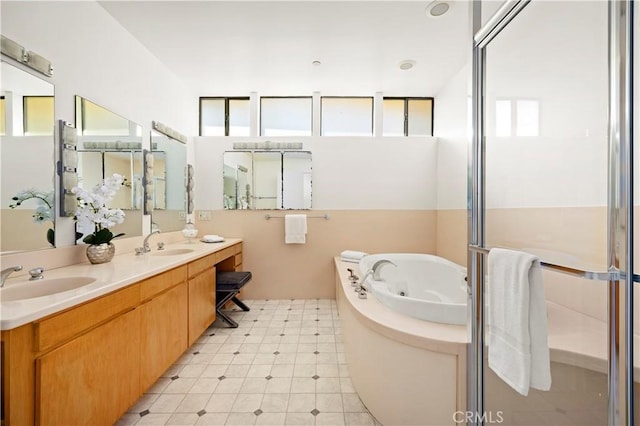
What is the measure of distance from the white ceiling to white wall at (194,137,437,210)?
2.09 feet

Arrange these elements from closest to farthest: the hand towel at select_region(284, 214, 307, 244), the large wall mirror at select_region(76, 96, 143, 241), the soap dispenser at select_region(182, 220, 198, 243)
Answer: the large wall mirror at select_region(76, 96, 143, 241)
the soap dispenser at select_region(182, 220, 198, 243)
the hand towel at select_region(284, 214, 307, 244)

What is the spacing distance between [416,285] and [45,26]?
3.39m

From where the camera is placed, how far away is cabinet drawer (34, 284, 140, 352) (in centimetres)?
91

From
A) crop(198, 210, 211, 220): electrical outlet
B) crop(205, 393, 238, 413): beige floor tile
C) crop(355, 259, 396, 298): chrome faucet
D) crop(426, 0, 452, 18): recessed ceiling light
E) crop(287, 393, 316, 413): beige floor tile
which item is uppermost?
crop(426, 0, 452, 18): recessed ceiling light

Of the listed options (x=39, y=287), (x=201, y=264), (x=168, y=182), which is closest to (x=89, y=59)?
(x=168, y=182)

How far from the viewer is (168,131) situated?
2.59 m

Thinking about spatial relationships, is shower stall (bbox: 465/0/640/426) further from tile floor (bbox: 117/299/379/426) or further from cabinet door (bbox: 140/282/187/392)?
cabinet door (bbox: 140/282/187/392)

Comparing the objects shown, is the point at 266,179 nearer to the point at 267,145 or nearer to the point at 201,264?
the point at 267,145

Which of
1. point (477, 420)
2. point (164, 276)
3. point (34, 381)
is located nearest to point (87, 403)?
point (34, 381)

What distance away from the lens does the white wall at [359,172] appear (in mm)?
3174

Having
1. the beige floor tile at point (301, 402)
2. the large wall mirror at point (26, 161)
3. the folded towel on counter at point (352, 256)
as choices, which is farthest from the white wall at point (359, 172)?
the beige floor tile at point (301, 402)

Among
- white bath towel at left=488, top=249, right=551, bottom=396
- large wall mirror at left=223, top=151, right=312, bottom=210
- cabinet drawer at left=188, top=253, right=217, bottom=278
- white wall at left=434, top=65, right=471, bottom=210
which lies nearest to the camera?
white bath towel at left=488, top=249, right=551, bottom=396

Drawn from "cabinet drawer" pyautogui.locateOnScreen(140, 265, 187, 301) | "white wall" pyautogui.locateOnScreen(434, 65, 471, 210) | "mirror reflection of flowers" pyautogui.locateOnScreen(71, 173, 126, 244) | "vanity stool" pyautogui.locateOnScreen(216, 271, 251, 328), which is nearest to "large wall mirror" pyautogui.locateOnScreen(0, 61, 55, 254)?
"mirror reflection of flowers" pyautogui.locateOnScreen(71, 173, 126, 244)

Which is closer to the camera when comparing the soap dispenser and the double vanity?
the double vanity
